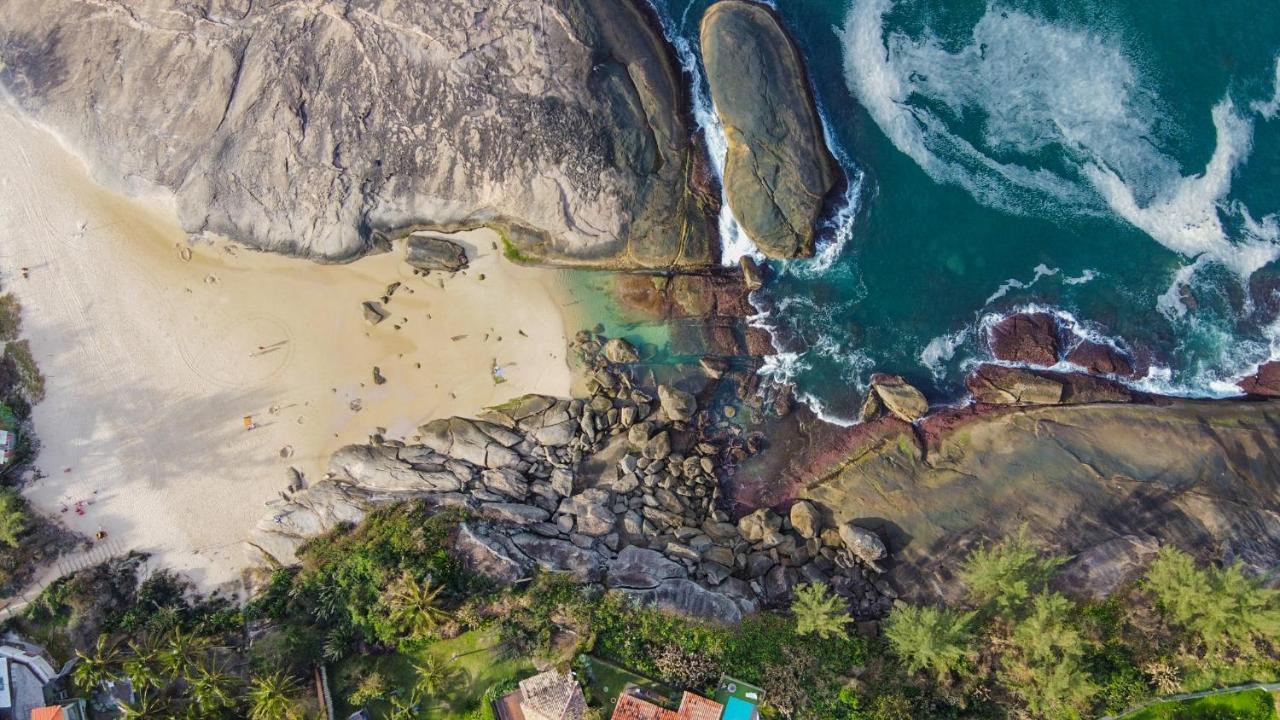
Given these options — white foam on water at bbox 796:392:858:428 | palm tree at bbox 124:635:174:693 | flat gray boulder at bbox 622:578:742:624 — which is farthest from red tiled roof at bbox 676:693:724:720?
palm tree at bbox 124:635:174:693

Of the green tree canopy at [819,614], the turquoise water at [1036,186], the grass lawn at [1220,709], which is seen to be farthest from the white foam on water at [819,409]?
the grass lawn at [1220,709]

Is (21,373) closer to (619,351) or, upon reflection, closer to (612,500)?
(619,351)

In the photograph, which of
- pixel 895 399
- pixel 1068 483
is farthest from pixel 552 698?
pixel 1068 483

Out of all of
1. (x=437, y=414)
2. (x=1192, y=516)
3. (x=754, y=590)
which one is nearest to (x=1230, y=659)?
(x=1192, y=516)

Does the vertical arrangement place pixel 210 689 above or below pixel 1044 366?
below

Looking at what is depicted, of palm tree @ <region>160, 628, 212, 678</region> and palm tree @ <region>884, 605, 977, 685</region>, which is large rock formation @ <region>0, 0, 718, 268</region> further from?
palm tree @ <region>884, 605, 977, 685</region>

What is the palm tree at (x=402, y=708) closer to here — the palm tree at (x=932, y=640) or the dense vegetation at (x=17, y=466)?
the dense vegetation at (x=17, y=466)
